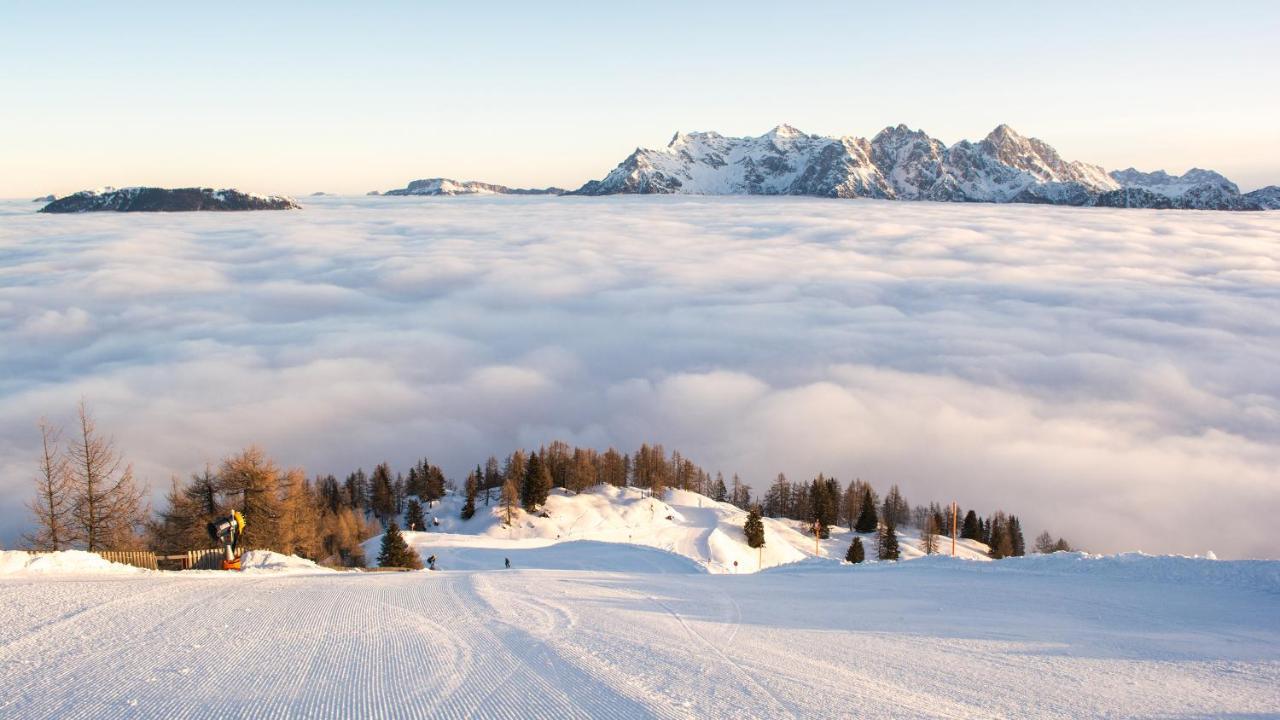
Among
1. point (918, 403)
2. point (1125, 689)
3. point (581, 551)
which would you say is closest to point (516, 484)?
point (581, 551)

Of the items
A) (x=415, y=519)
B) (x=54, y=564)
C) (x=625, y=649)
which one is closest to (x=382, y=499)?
(x=415, y=519)

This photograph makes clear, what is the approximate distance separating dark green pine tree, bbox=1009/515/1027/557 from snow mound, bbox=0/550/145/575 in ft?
240

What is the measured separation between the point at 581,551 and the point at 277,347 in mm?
166604

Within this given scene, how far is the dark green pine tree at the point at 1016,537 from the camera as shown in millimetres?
70719

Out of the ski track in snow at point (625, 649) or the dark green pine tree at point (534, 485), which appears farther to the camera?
the dark green pine tree at point (534, 485)

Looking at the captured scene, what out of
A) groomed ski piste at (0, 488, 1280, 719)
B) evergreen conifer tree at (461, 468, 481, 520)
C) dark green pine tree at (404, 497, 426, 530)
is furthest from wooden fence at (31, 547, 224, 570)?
evergreen conifer tree at (461, 468, 481, 520)

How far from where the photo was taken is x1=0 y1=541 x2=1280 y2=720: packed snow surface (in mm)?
6848

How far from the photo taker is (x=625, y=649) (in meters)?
8.60

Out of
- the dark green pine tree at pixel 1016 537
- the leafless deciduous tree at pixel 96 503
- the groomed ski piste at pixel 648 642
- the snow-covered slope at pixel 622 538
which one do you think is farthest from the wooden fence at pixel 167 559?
the dark green pine tree at pixel 1016 537

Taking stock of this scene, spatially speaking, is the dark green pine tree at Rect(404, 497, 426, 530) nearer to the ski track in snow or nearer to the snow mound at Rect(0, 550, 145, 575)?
the snow mound at Rect(0, 550, 145, 575)

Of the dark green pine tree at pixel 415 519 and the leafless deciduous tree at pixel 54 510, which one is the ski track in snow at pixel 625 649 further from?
the dark green pine tree at pixel 415 519

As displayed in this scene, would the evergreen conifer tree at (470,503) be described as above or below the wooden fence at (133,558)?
below

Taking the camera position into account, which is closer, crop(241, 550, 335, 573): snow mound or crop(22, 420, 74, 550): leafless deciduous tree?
crop(241, 550, 335, 573): snow mound

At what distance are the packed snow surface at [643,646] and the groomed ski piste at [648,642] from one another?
40 millimetres
